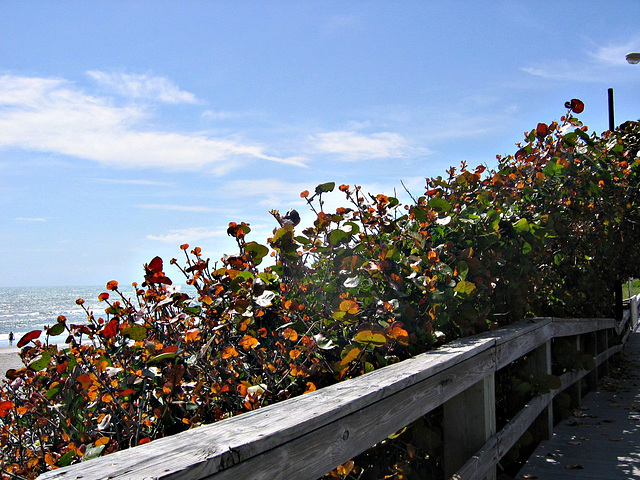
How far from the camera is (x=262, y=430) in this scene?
1.19 metres

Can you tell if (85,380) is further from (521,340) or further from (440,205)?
(521,340)

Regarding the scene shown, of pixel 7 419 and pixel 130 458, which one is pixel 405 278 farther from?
pixel 7 419

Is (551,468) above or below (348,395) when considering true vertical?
below

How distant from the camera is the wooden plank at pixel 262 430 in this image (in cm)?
98

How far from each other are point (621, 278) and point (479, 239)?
665 centimetres

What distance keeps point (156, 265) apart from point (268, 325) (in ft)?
2.04

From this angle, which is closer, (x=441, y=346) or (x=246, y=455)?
(x=246, y=455)

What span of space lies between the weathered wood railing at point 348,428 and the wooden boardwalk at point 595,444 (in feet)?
1.55

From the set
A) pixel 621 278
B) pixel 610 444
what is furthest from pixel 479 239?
pixel 621 278

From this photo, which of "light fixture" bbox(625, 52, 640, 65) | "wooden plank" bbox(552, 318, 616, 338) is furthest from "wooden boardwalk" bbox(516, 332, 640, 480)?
"light fixture" bbox(625, 52, 640, 65)

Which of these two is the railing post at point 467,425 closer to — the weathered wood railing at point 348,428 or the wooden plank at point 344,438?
the weathered wood railing at point 348,428

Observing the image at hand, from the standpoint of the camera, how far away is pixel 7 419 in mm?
2586

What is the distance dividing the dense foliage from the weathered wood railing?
233mm

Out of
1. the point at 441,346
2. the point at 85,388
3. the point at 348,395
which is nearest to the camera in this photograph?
the point at 348,395
